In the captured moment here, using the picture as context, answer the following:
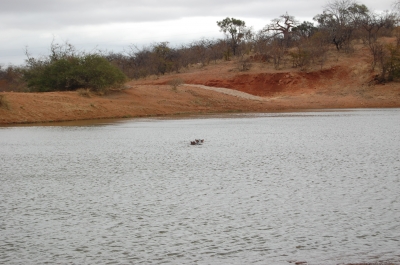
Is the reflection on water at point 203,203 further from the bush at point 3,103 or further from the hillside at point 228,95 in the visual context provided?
the hillside at point 228,95

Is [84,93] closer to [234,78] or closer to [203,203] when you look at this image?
[234,78]

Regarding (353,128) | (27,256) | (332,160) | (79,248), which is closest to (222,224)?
(79,248)

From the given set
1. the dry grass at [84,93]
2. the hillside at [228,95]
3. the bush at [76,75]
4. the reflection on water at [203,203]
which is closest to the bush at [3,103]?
the hillside at [228,95]

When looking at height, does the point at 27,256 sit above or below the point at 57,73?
below

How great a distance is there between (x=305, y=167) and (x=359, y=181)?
2697 mm

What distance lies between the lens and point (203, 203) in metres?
11.3

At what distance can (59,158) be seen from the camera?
19.2 m

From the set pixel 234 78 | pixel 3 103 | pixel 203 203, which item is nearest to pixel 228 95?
pixel 234 78

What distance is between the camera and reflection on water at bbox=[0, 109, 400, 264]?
8195 millimetres

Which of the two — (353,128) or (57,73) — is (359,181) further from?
(57,73)

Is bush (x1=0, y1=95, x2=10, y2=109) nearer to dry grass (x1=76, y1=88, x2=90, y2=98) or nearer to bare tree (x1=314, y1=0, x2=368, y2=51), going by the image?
dry grass (x1=76, y1=88, x2=90, y2=98)

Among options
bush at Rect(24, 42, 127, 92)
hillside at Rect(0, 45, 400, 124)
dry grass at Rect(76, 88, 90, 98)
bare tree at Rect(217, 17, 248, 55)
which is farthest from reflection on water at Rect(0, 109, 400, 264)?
bare tree at Rect(217, 17, 248, 55)

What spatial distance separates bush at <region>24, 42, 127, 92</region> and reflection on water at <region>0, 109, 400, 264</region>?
A: 25883 millimetres

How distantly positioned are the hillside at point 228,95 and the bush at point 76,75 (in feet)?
4.57
